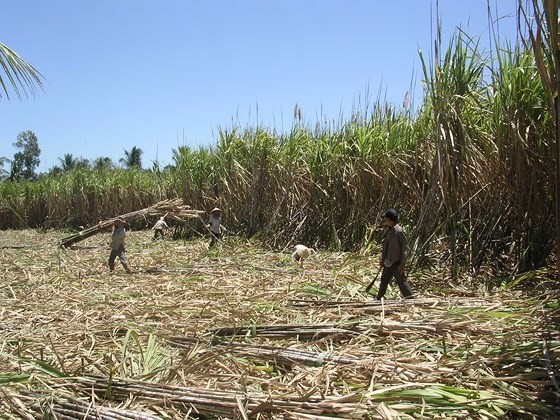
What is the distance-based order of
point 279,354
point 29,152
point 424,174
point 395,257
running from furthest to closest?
point 29,152 → point 424,174 → point 395,257 → point 279,354

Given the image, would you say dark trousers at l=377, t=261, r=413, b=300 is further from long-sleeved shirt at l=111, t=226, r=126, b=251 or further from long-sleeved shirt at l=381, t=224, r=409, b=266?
long-sleeved shirt at l=111, t=226, r=126, b=251

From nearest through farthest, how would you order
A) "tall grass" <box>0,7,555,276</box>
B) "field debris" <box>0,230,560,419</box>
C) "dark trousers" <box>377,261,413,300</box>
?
"field debris" <box>0,230,560,419</box> < "dark trousers" <box>377,261,413,300</box> < "tall grass" <box>0,7,555,276</box>

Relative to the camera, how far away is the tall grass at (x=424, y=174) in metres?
5.91

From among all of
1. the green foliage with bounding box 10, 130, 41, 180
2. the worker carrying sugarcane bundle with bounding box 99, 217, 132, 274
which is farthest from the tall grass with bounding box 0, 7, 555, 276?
→ the green foliage with bounding box 10, 130, 41, 180

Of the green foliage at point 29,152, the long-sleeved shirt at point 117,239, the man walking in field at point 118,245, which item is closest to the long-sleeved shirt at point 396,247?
the man walking in field at point 118,245

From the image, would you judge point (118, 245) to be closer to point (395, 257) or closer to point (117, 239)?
point (117, 239)

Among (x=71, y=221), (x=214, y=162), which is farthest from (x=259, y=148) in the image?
(x=71, y=221)

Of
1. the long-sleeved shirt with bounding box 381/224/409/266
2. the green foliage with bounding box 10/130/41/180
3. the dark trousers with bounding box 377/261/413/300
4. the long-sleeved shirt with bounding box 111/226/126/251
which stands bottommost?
the dark trousers with bounding box 377/261/413/300

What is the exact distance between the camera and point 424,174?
7.65m

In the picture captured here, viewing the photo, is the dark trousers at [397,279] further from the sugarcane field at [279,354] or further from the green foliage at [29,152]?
the green foliage at [29,152]

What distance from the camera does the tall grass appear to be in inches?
233

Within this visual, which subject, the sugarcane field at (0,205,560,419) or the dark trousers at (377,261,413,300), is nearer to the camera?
the sugarcane field at (0,205,560,419)

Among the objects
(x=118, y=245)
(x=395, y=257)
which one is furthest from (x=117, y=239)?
(x=395, y=257)

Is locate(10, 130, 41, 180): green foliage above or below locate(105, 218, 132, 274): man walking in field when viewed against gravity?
above
